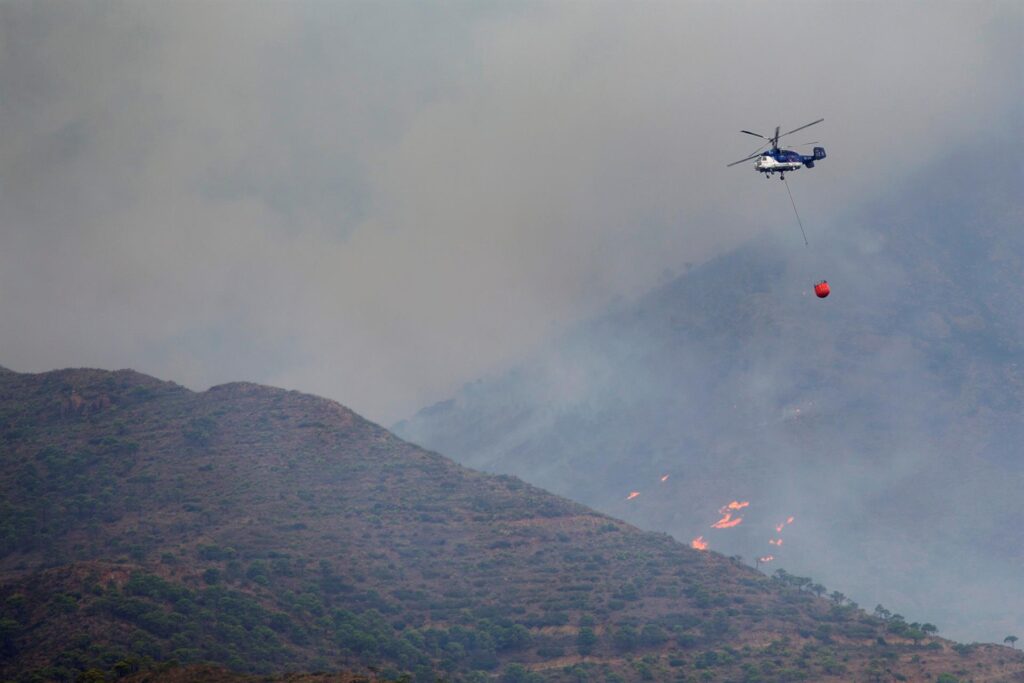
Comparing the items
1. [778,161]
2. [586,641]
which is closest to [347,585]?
[586,641]

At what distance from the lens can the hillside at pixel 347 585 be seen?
125062 millimetres

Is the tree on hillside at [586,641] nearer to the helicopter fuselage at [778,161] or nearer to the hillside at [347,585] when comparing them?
the hillside at [347,585]

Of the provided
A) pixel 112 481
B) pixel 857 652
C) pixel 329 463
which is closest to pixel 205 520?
pixel 112 481

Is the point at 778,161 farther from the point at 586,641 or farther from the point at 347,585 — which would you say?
the point at 347,585

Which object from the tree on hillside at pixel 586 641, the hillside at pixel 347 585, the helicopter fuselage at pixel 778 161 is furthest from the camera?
the tree on hillside at pixel 586 641

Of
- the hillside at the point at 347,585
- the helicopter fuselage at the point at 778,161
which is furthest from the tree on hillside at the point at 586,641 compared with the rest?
the helicopter fuselage at the point at 778,161

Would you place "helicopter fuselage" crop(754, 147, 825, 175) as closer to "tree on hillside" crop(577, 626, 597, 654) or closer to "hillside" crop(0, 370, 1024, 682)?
"hillside" crop(0, 370, 1024, 682)

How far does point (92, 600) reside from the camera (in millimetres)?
122812

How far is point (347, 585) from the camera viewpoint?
156875 mm

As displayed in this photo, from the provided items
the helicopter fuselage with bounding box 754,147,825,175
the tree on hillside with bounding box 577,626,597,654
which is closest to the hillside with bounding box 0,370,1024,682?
the tree on hillside with bounding box 577,626,597,654

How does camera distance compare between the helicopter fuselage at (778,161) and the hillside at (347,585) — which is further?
the hillside at (347,585)

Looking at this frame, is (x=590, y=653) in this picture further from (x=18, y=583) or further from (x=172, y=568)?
(x=18, y=583)

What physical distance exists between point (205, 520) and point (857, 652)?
314ft

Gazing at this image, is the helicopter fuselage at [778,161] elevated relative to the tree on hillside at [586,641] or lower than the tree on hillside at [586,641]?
elevated
